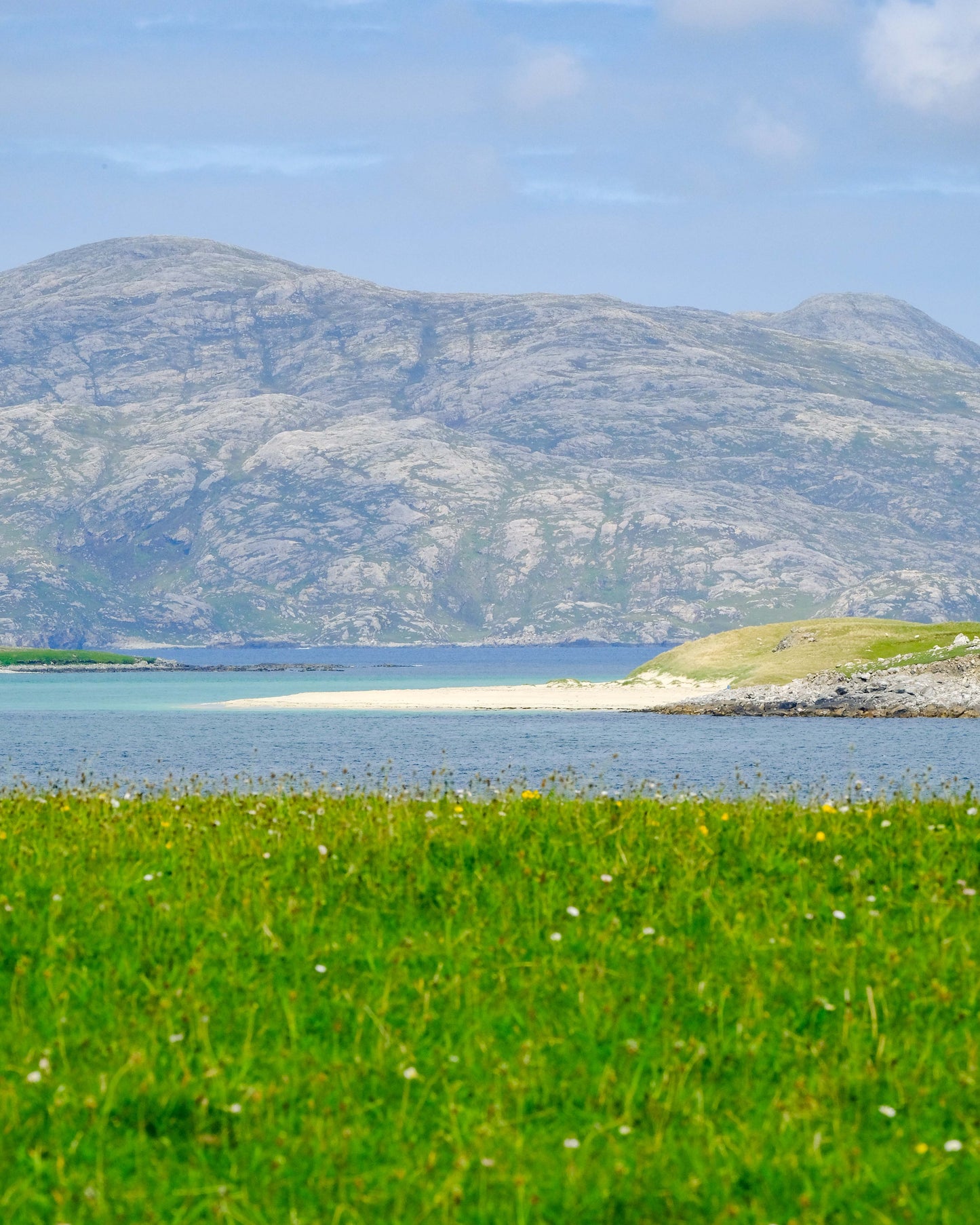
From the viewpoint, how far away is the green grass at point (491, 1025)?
7723mm

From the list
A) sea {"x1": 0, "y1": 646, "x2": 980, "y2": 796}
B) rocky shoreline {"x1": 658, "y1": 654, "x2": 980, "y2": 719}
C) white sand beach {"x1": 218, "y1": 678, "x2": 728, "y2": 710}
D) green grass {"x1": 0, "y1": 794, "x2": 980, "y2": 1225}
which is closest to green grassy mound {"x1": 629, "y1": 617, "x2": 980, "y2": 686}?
rocky shoreline {"x1": 658, "y1": 654, "x2": 980, "y2": 719}

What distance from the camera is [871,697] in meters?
108

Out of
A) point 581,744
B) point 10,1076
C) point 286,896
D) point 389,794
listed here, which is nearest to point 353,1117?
point 10,1076

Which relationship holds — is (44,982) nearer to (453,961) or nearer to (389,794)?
(453,961)

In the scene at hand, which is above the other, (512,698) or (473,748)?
(473,748)

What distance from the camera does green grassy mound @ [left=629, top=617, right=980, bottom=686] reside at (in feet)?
376

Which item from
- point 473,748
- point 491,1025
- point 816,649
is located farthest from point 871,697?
point 491,1025

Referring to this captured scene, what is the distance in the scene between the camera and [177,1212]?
7.39 m

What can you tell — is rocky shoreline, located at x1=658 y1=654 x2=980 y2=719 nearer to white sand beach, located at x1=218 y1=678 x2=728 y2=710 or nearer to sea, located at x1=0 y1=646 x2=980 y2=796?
sea, located at x1=0 y1=646 x2=980 y2=796

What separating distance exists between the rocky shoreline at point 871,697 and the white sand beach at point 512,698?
8.33 m

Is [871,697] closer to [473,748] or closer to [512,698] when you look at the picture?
[512,698]

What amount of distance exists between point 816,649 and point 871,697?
15.1 metres

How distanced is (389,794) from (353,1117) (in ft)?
42.3

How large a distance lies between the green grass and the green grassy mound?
104271 mm
